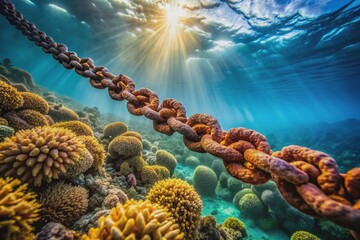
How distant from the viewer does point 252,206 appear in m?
8.05

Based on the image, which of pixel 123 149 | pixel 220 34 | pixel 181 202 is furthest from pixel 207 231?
pixel 220 34

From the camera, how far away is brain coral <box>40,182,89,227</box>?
6.29 ft

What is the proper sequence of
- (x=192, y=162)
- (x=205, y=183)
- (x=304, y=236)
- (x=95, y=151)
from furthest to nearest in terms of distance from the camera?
(x=192, y=162) < (x=205, y=183) < (x=304, y=236) < (x=95, y=151)

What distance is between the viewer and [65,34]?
21.9 meters

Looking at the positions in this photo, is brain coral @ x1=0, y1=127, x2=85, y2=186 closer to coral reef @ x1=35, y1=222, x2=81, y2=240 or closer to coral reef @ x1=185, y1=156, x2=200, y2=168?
coral reef @ x1=35, y1=222, x2=81, y2=240

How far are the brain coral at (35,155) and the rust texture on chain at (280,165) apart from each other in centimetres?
105

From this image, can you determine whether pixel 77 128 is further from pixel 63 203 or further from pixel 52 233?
pixel 52 233

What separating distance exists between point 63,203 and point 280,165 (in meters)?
2.40

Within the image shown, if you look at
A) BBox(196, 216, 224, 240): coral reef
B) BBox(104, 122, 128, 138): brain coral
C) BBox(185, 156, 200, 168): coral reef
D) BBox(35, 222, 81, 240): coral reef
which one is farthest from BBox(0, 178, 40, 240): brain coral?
BBox(185, 156, 200, 168): coral reef

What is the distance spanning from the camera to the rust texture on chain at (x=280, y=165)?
69cm

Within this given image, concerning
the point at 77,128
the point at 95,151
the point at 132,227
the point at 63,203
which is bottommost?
the point at 63,203

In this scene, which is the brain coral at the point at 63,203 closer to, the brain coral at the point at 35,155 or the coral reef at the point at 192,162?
the brain coral at the point at 35,155

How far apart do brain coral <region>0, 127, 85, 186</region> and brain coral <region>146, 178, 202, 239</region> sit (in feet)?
4.79

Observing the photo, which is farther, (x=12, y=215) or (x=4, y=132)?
(x=4, y=132)
